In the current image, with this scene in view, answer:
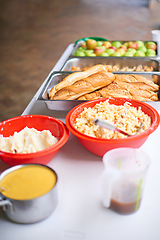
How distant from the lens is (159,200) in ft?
2.35

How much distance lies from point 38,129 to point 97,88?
39 centimetres

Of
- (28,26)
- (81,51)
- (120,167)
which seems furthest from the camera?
(28,26)

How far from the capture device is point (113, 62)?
1604 mm

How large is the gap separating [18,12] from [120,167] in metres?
5.64

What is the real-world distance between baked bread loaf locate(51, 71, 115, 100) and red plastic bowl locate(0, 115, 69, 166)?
0.22 meters

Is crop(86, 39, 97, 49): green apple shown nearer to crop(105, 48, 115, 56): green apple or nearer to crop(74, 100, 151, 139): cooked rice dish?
crop(105, 48, 115, 56): green apple

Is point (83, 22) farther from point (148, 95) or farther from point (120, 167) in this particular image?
point (120, 167)

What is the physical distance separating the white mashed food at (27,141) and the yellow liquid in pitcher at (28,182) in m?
0.12

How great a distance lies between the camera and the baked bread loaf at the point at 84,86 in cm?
115

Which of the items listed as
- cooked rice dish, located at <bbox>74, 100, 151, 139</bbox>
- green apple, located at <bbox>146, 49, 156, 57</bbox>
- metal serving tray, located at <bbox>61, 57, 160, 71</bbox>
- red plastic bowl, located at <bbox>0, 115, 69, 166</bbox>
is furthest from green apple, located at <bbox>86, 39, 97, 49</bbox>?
red plastic bowl, located at <bbox>0, 115, 69, 166</bbox>

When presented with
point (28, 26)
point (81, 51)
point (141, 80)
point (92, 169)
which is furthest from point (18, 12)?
point (92, 169)

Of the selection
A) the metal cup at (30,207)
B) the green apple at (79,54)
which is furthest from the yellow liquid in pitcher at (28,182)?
the green apple at (79,54)

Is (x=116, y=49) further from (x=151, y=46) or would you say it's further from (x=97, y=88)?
(x=97, y=88)

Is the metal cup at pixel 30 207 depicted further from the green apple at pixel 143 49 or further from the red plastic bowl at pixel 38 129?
the green apple at pixel 143 49
